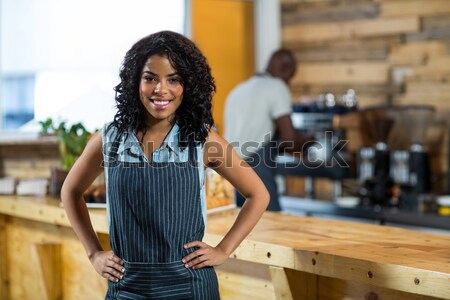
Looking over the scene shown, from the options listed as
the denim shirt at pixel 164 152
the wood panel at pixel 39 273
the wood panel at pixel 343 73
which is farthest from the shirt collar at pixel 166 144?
the wood panel at pixel 343 73

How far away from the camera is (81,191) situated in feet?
7.64

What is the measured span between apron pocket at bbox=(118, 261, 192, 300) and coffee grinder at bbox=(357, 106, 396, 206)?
3.38m

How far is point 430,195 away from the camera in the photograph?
516cm

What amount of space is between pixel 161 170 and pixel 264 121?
9.17 ft

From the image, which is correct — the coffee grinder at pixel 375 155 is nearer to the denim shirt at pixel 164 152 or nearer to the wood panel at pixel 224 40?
the wood panel at pixel 224 40

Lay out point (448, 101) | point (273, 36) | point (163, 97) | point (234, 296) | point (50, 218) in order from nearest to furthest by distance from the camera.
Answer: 1. point (163, 97)
2. point (234, 296)
3. point (50, 218)
4. point (448, 101)
5. point (273, 36)

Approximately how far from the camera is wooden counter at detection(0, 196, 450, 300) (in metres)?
2.32

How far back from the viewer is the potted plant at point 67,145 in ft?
13.0

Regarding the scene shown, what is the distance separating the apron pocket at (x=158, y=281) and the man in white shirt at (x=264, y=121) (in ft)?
8.76

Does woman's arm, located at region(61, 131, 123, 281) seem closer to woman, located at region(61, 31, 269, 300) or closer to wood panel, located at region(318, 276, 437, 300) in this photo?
woman, located at region(61, 31, 269, 300)

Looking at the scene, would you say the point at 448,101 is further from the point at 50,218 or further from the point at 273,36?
the point at 50,218

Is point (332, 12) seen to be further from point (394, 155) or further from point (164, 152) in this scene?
point (164, 152)

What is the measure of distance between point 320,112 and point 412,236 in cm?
335

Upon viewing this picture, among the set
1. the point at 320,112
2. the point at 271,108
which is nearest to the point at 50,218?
the point at 271,108
